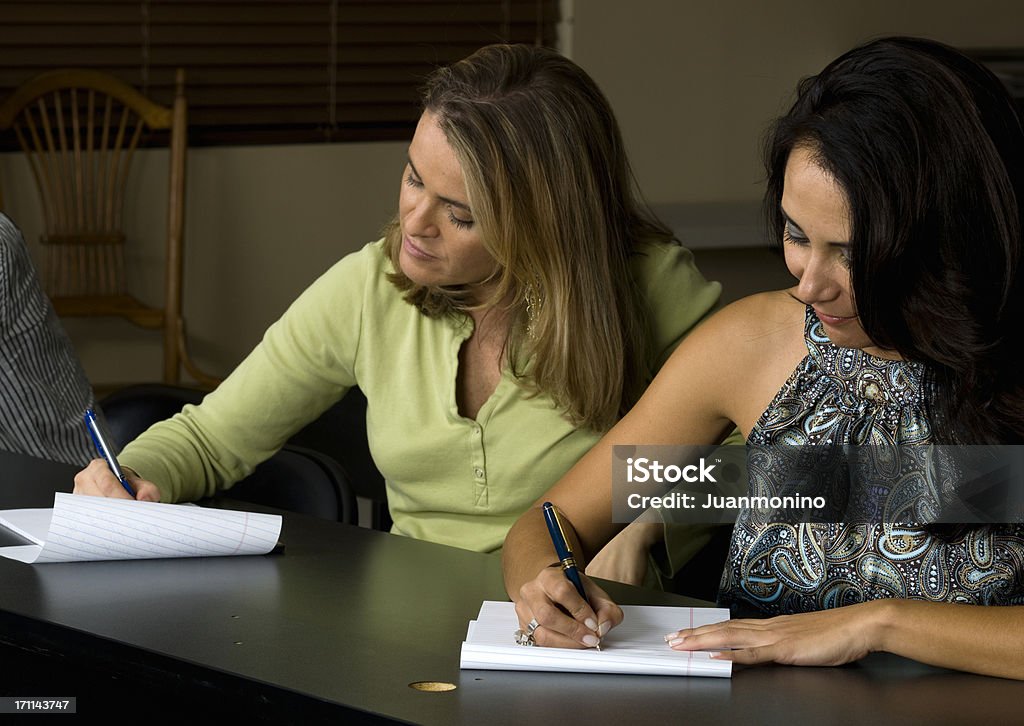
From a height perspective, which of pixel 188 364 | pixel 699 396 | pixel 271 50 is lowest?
pixel 188 364

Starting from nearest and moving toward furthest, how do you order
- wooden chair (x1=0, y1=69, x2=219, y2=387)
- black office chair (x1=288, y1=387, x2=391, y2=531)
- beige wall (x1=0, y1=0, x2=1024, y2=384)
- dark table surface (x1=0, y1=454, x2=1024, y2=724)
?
dark table surface (x1=0, y1=454, x2=1024, y2=724)
black office chair (x1=288, y1=387, x2=391, y2=531)
wooden chair (x1=0, y1=69, x2=219, y2=387)
beige wall (x1=0, y1=0, x2=1024, y2=384)

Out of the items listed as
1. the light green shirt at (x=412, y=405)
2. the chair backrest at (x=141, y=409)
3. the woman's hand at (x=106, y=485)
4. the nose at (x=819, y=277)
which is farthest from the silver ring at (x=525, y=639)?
the chair backrest at (x=141, y=409)

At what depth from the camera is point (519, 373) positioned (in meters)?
1.79

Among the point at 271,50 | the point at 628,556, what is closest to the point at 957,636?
the point at 628,556

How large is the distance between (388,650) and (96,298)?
2.64 meters

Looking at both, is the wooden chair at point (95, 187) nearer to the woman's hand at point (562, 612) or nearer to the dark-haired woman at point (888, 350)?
the dark-haired woman at point (888, 350)

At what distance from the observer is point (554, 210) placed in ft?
5.61

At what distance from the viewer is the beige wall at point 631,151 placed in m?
3.74

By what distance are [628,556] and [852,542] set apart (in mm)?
401

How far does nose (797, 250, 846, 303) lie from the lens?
4.19ft

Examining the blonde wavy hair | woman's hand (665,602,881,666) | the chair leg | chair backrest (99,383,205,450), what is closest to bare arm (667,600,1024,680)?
woman's hand (665,602,881,666)

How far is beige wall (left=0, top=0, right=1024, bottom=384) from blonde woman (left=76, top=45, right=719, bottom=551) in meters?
1.96

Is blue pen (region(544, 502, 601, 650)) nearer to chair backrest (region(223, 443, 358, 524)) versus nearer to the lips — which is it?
the lips

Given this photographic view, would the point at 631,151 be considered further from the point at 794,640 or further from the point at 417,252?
the point at 794,640
